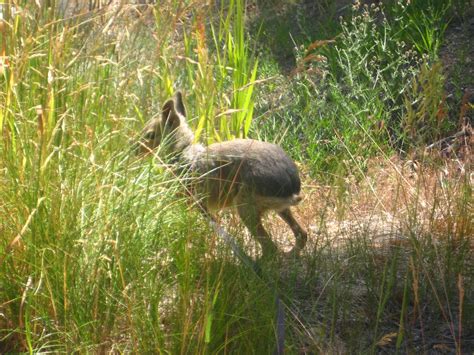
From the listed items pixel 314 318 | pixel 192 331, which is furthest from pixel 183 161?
pixel 192 331

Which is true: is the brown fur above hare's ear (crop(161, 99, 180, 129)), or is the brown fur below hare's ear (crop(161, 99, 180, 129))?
below

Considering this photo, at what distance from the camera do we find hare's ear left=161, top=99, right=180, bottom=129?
6129mm

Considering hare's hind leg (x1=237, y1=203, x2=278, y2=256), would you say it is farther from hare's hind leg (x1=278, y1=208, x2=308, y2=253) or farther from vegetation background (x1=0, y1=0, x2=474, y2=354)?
hare's hind leg (x1=278, y1=208, x2=308, y2=253)

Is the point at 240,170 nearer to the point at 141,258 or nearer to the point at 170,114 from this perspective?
the point at 170,114

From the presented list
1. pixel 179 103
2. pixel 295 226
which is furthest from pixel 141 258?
pixel 179 103

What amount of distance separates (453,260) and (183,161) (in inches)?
72.0

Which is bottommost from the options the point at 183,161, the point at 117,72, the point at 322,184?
the point at 322,184

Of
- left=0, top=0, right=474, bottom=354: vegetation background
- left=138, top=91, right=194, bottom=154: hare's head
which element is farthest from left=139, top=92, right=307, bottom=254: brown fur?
left=0, top=0, right=474, bottom=354: vegetation background

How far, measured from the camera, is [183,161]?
578 centimetres

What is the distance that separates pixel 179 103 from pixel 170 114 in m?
0.29

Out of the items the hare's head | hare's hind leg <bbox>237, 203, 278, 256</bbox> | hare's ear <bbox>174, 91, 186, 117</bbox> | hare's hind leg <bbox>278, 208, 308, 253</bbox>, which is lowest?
hare's hind leg <bbox>278, 208, 308, 253</bbox>

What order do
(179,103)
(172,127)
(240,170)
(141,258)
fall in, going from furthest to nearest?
(179,103), (172,127), (240,170), (141,258)

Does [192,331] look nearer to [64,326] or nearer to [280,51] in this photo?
[64,326]

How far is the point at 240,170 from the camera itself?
19.6 ft
